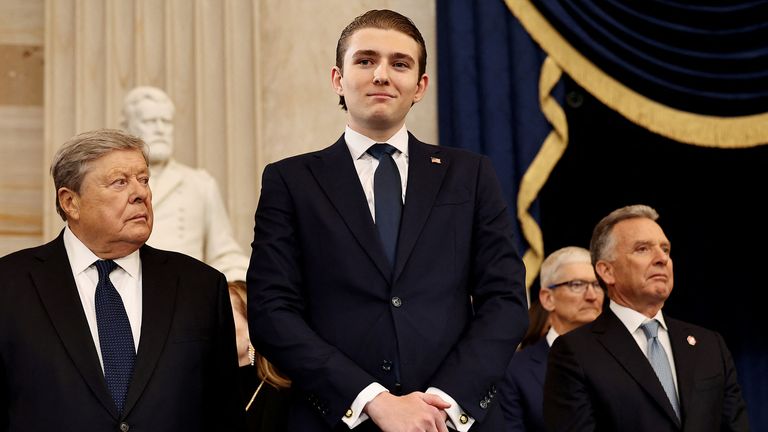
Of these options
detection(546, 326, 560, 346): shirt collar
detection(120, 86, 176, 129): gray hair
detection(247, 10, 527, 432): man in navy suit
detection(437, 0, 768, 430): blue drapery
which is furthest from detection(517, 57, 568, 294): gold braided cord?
detection(247, 10, 527, 432): man in navy suit

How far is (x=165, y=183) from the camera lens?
5668 mm

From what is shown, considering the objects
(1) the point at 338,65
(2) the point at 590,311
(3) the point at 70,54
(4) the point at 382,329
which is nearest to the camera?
(4) the point at 382,329

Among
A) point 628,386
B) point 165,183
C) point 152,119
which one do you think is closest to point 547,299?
point 628,386

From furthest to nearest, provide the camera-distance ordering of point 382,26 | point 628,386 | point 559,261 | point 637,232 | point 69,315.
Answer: point 559,261 < point 637,232 < point 628,386 < point 382,26 < point 69,315

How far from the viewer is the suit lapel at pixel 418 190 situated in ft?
10.4

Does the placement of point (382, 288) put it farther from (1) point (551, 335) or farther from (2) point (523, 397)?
(1) point (551, 335)

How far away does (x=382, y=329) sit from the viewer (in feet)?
10.1

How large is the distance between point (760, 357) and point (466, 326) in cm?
452

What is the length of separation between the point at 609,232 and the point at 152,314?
1805 millimetres

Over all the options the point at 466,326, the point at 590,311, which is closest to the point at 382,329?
the point at 466,326

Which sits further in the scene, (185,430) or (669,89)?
(669,89)

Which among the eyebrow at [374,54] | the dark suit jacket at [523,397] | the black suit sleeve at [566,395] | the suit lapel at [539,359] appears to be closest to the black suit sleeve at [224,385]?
the eyebrow at [374,54]

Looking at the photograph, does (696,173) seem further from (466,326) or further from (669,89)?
(466,326)

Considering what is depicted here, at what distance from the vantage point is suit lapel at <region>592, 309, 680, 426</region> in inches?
158
